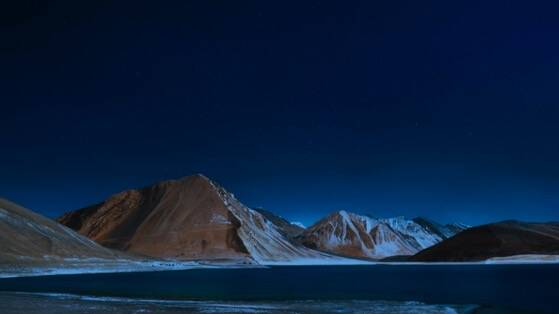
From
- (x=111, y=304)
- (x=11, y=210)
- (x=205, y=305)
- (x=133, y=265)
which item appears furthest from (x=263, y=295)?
(x=11, y=210)

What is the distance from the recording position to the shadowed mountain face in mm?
119250

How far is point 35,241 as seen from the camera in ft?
437

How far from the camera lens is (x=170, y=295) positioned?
2370 inches

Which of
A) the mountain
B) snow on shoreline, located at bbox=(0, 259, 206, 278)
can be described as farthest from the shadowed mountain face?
snow on shoreline, located at bbox=(0, 259, 206, 278)

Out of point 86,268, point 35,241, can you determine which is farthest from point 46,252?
point 86,268

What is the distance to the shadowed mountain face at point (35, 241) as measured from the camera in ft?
391

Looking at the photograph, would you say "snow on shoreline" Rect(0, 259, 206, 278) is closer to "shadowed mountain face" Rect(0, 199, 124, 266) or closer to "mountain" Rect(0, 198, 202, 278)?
"mountain" Rect(0, 198, 202, 278)

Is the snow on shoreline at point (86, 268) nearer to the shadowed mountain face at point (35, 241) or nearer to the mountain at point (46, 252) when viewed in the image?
the mountain at point (46, 252)

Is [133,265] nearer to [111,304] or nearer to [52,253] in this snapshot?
[52,253]

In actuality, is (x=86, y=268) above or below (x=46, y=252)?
below

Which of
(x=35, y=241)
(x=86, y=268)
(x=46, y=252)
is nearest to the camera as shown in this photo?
(x=86, y=268)

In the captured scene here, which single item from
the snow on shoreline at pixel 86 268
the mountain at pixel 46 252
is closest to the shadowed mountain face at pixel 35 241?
the mountain at pixel 46 252

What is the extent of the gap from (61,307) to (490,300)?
38.4 meters

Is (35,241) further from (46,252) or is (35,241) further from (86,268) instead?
(86,268)
